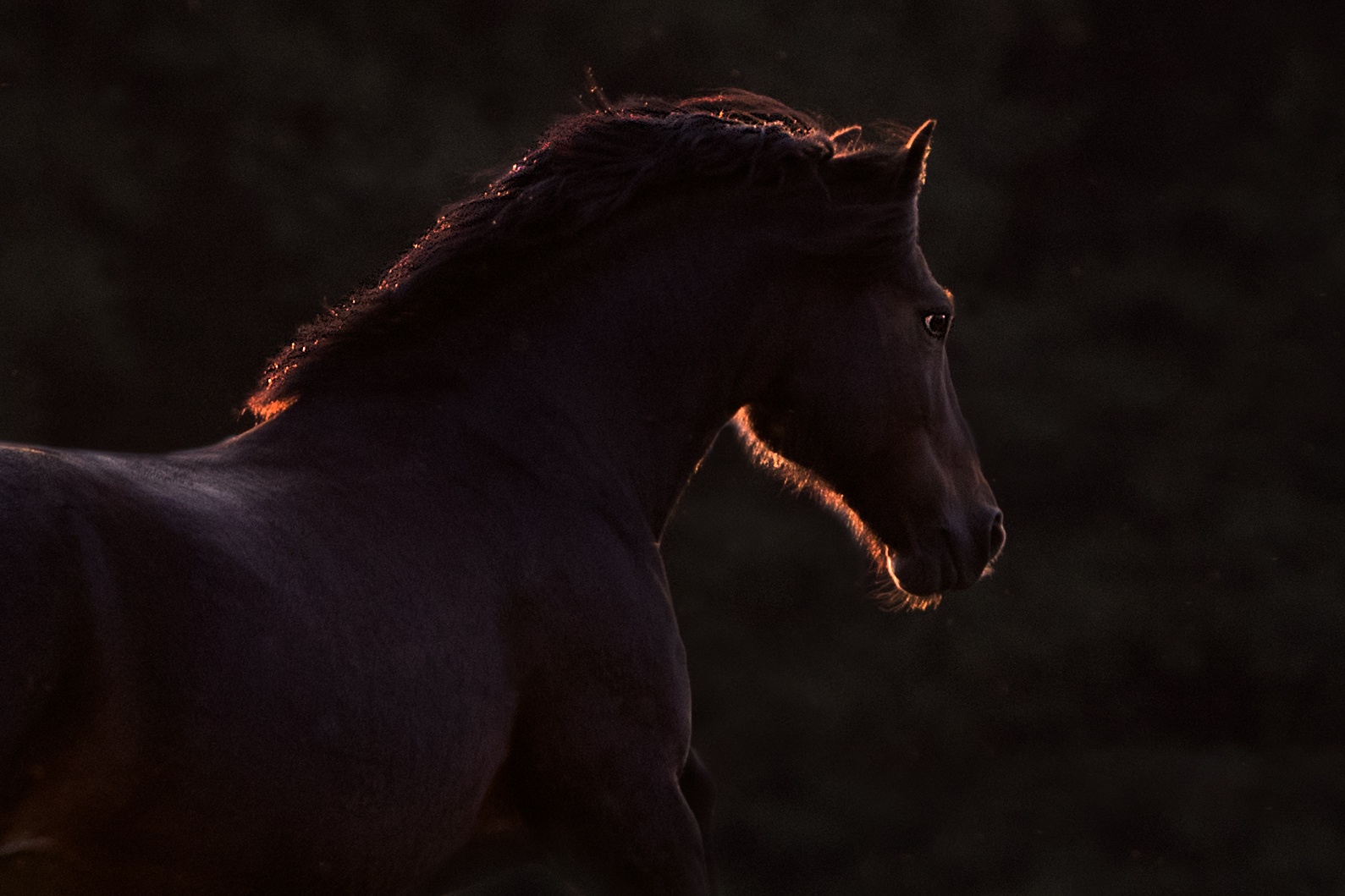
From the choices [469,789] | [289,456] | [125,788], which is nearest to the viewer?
[125,788]

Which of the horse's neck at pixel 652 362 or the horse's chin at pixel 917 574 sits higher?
the horse's neck at pixel 652 362

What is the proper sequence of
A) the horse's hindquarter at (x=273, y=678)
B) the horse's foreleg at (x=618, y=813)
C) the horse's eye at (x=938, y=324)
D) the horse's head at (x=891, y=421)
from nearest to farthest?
1. the horse's hindquarter at (x=273, y=678)
2. the horse's foreleg at (x=618, y=813)
3. the horse's head at (x=891, y=421)
4. the horse's eye at (x=938, y=324)

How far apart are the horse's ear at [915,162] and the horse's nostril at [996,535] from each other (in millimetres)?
771

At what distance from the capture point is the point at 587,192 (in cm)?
236

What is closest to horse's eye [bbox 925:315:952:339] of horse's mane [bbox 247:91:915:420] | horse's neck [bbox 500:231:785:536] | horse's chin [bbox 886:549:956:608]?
horse's mane [bbox 247:91:915:420]

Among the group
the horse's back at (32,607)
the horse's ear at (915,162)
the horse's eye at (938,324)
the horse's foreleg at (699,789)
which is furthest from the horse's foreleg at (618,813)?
the horse's ear at (915,162)

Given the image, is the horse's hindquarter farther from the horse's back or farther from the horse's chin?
the horse's chin

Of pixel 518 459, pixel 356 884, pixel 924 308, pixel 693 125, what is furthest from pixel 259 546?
pixel 924 308

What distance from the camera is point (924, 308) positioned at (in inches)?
103

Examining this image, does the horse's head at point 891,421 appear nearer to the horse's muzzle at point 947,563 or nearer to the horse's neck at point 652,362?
the horse's muzzle at point 947,563

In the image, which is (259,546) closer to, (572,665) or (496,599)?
(496,599)

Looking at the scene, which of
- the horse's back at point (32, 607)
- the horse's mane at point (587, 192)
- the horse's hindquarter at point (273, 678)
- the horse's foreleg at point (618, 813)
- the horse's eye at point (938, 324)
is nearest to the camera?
the horse's back at point (32, 607)

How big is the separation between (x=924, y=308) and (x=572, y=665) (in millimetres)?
1194

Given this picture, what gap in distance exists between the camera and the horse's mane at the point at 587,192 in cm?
222
